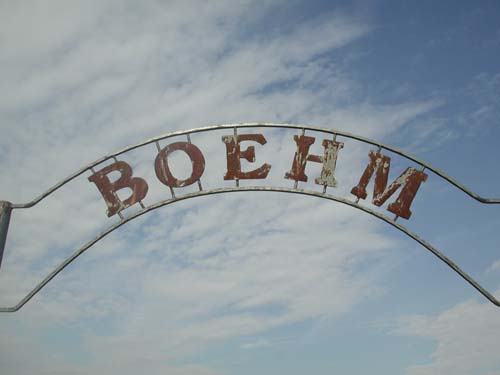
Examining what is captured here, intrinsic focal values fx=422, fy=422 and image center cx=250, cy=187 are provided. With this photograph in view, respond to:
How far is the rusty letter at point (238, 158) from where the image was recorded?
9148 mm

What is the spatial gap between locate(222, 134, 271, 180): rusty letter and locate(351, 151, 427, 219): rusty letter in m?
2.06

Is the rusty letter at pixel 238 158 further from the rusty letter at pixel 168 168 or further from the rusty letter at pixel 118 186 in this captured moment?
the rusty letter at pixel 118 186

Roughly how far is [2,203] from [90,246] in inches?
75.8

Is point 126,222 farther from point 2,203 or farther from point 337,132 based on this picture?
point 337,132

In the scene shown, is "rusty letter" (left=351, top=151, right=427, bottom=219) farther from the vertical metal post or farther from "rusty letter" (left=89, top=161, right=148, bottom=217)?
the vertical metal post

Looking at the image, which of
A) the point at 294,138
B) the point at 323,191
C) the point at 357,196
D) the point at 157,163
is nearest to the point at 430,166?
the point at 357,196

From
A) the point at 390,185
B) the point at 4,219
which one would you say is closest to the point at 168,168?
the point at 4,219

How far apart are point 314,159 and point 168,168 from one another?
3.17 metres

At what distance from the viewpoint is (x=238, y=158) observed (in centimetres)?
918

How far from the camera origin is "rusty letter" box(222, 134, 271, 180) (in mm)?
9148

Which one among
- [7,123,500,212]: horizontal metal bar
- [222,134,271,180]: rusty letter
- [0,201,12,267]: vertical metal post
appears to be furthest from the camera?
[222,134,271,180]: rusty letter

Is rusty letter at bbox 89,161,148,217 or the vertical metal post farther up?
rusty letter at bbox 89,161,148,217

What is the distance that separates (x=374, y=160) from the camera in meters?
9.27

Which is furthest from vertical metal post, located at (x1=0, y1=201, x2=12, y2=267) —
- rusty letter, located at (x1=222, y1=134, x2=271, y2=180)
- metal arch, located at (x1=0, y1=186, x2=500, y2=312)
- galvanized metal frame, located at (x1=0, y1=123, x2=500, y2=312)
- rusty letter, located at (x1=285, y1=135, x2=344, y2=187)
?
rusty letter, located at (x1=285, y1=135, x2=344, y2=187)
